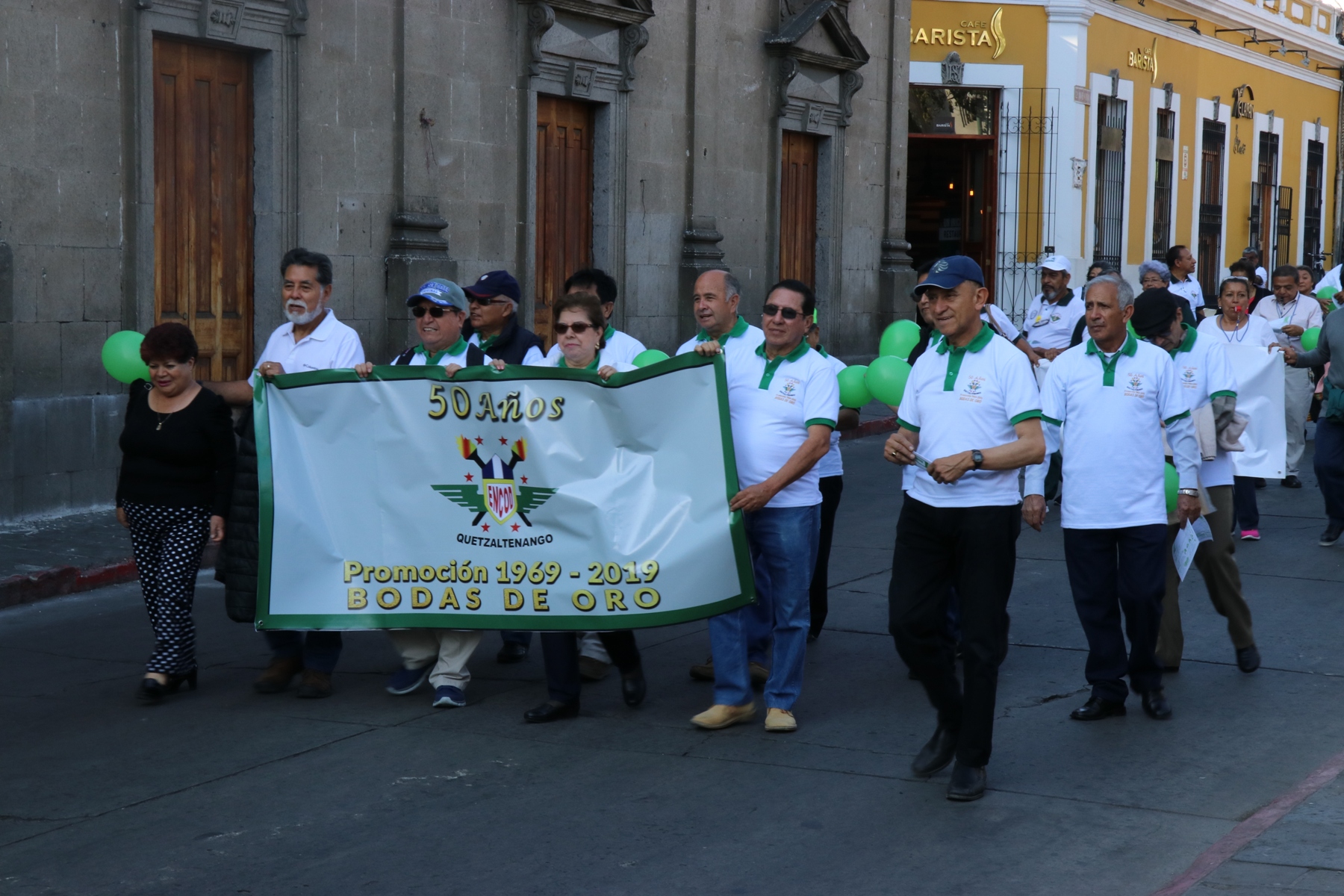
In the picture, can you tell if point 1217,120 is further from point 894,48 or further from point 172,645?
point 172,645

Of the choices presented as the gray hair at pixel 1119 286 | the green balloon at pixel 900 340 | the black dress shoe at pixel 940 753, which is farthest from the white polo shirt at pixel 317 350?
the gray hair at pixel 1119 286

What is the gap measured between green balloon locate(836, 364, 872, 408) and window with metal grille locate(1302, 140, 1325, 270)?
34.7m

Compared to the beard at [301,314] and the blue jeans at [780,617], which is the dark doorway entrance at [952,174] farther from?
Result: the blue jeans at [780,617]

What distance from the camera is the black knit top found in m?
7.08

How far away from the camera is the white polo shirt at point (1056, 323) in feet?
43.4

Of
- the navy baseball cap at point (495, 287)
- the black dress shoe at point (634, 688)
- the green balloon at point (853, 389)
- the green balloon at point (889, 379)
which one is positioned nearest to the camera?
the black dress shoe at point (634, 688)

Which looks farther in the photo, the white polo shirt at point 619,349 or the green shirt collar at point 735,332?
the white polo shirt at point 619,349

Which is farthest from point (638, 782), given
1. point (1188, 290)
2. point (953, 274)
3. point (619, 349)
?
point (1188, 290)

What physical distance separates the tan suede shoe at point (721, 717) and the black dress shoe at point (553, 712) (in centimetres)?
51

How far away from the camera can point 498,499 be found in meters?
6.97

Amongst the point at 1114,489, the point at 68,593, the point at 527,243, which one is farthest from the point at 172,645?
the point at 527,243

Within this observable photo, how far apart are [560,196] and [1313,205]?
2912cm

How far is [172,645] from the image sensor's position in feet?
23.4

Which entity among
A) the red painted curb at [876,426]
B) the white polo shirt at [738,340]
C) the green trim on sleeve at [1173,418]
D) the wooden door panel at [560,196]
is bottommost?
the red painted curb at [876,426]
